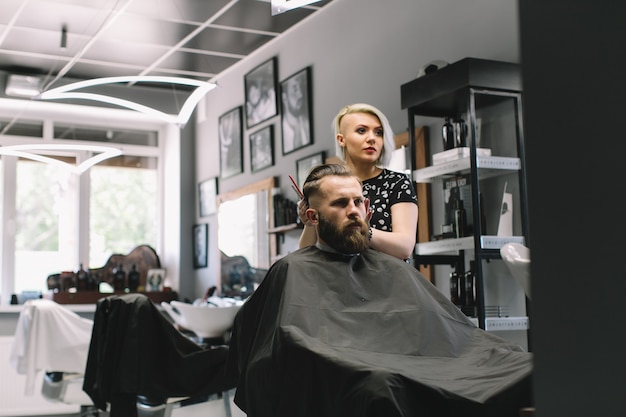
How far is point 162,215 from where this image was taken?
834cm

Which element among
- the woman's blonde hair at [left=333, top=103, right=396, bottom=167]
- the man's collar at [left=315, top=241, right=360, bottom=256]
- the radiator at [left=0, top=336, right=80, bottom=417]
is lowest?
the radiator at [left=0, top=336, right=80, bottom=417]

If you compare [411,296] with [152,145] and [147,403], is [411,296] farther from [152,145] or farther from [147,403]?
[152,145]

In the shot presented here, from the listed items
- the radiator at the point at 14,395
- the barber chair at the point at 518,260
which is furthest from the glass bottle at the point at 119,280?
the barber chair at the point at 518,260

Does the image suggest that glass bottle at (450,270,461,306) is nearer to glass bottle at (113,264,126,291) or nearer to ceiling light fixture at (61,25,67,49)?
ceiling light fixture at (61,25,67,49)

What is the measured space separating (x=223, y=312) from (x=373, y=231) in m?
2.26

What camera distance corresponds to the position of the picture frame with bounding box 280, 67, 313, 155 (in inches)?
228

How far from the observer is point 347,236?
82.9 inches

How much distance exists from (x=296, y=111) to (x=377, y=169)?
11.7 feet

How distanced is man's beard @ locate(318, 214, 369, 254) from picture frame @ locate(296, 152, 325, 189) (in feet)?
11.2

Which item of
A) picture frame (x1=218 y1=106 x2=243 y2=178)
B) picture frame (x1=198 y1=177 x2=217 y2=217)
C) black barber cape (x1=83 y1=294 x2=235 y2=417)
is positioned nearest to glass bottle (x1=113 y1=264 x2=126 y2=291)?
picture frame (x1=198 y1=177 x2=217 y2=217)

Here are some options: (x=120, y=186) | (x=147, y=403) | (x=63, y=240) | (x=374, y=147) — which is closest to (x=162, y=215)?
(x=120, y=186)

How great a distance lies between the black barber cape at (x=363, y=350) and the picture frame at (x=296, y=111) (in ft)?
12.1

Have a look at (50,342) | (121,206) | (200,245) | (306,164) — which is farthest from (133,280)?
(50,342)

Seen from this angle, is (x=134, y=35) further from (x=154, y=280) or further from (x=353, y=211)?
(x=353, y=211)
